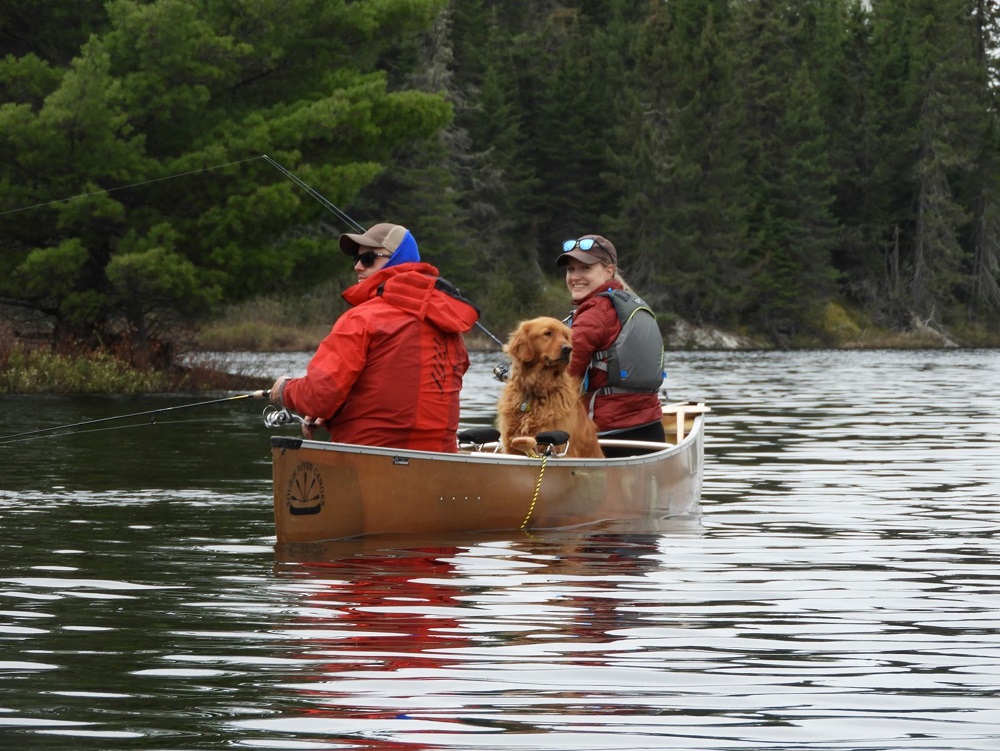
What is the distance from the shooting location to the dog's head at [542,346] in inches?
397

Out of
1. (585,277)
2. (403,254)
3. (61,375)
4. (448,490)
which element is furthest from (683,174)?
(403,254)

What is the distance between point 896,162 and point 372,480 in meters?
74.9

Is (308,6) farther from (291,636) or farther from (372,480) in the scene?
(291,636)

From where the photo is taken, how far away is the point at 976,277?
77062mm

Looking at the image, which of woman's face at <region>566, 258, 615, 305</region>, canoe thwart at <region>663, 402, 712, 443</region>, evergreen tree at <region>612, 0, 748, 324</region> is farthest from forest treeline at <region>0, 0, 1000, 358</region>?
woman's face at <region>566, 258, 615, 305</region>

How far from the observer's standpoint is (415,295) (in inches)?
356

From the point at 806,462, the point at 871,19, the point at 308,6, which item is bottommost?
the point at 806,462

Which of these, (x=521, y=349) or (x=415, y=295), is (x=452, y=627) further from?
(x=521, y=349)

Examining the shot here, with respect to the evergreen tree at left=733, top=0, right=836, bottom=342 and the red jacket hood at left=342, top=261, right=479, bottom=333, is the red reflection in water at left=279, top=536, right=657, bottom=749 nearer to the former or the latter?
the red jacket hood at left=342, top=261, right=479, bottom=333

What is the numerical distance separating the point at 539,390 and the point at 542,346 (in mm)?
280

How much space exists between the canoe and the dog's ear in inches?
22.3

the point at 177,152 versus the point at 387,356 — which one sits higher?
the point at 177,152

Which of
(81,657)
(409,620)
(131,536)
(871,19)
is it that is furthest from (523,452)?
(871,19)

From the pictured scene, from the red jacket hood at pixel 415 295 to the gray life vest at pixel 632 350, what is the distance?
6.04ft
